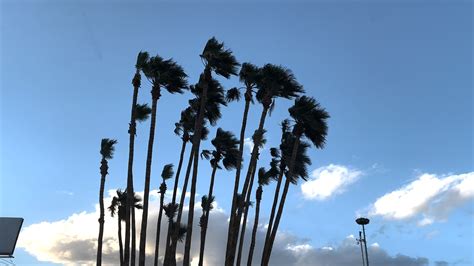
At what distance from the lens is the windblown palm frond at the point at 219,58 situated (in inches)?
1181

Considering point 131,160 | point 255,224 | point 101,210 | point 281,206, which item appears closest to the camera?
point 131,160

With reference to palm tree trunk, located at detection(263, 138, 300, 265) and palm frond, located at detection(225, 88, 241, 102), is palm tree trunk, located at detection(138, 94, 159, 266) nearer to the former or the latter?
palm frond, located at detection(225, 88, 241, 102)

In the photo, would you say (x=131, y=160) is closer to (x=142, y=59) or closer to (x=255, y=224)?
(x=142, y=59)

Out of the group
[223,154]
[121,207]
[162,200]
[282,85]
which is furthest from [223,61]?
[121,207]

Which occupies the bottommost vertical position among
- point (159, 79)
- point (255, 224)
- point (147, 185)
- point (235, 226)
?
point (235, 226)

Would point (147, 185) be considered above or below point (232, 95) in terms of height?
below

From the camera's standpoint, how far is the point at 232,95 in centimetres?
3431

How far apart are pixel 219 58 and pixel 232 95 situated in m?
4.80

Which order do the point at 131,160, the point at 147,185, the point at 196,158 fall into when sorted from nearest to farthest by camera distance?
the point at 147,185 < the point at 131,160 < the point at 196,158

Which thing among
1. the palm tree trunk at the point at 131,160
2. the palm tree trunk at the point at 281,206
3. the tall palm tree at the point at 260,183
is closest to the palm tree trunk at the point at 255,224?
the tall palm tree at the point at 260,183

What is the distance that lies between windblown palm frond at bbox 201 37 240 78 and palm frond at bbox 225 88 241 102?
143 inches

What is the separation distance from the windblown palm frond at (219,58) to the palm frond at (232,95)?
143 inches

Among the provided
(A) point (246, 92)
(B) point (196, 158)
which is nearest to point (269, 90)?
(A) point (246, 92)

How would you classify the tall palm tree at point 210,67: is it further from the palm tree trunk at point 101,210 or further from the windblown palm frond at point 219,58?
the palm tree trunk at point 101,210
